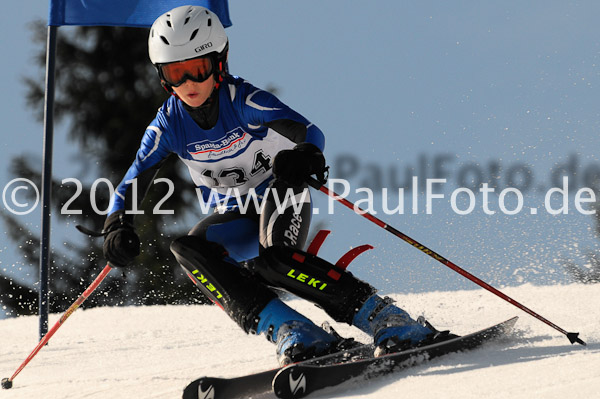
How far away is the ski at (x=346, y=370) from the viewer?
266 cm

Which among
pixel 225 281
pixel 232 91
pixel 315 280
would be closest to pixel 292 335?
pixel 315 280

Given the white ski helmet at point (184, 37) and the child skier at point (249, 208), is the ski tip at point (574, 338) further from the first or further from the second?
the white ski helmet at point (184, 37)

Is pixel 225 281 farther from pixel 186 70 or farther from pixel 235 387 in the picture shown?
pixel 186 70

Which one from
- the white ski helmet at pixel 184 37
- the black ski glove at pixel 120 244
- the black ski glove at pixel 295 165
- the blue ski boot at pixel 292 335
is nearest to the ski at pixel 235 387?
the blue ski boot at pixel 292 335

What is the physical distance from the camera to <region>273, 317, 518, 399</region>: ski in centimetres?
266

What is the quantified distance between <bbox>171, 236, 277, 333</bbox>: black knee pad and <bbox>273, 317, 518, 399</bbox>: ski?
404mm

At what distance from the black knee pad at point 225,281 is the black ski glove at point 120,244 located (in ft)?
0.81

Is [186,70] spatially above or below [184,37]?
below

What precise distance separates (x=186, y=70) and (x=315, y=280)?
46.7 inches

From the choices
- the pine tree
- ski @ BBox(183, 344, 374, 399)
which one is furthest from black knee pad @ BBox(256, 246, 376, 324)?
the pine tree

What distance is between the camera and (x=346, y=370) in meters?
2.81

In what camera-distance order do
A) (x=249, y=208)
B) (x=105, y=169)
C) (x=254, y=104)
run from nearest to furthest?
(x=254, y=104), (x=249, y=208), (x=105, y=169)

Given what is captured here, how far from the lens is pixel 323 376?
2.77 metres

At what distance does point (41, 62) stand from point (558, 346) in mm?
12326
